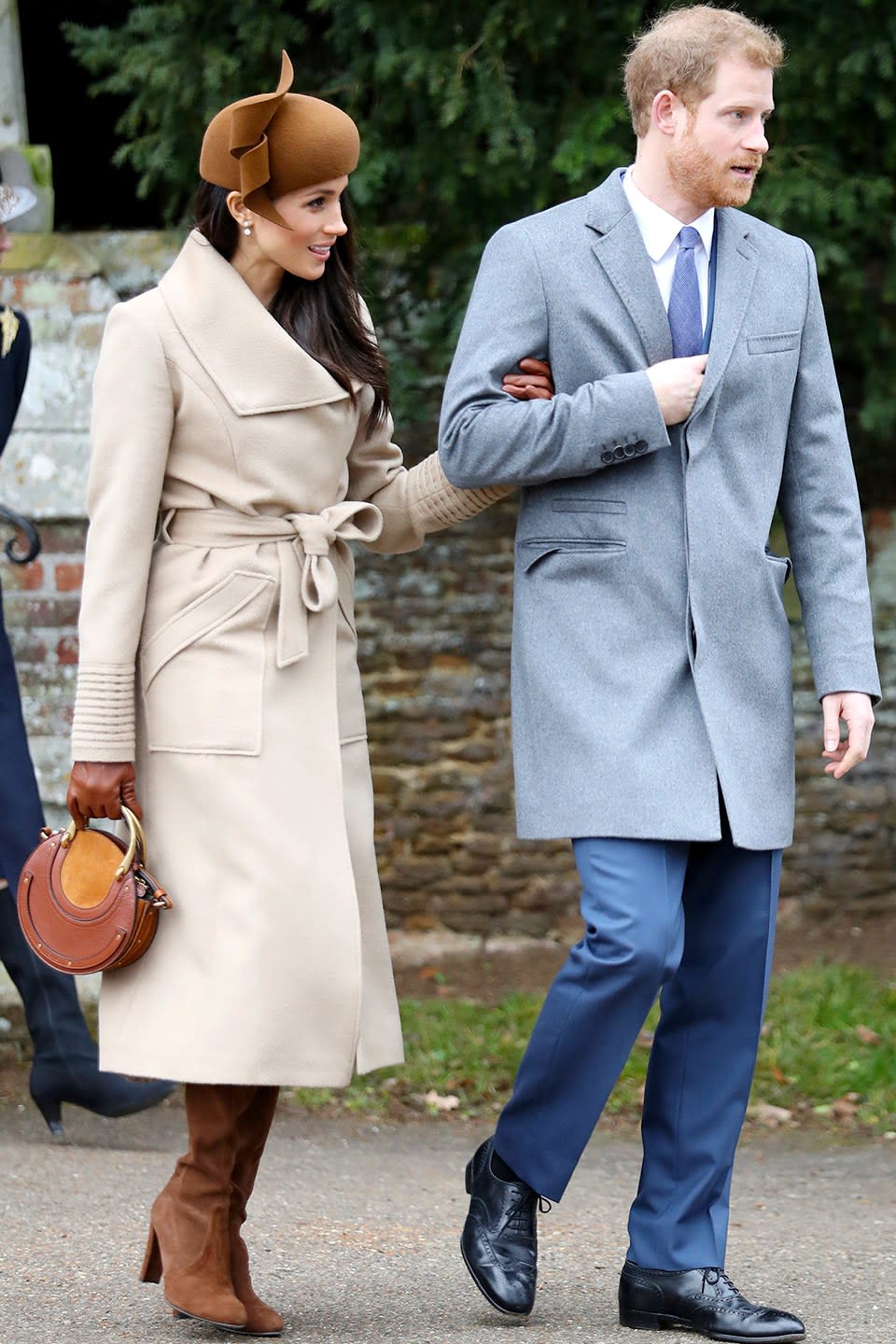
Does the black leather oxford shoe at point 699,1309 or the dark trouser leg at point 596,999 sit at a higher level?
the dark trouser leg at point 596,999

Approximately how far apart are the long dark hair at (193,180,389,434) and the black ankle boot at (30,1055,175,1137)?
6.69 feet

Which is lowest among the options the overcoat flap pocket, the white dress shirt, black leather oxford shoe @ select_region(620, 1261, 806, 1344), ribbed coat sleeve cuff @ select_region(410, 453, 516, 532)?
black leather oxford shoe @ select_region(620, 1261, 806, 1344)

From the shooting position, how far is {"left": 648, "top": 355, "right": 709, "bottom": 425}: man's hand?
2.92 m

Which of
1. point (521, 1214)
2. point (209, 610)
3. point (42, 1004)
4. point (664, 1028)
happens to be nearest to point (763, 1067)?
point (42, 1004)

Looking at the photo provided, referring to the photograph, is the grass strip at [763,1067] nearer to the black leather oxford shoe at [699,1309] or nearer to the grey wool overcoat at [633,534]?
the black leather oxford shoe at [699,1309]

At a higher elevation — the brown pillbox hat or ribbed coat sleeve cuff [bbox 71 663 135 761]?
the brown pillbox hat

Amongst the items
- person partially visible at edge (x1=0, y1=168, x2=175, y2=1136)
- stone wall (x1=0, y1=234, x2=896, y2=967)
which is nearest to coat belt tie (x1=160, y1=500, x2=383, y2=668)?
person partially visible at edge (x1=0, y1=168, x2=175, y2=1136)

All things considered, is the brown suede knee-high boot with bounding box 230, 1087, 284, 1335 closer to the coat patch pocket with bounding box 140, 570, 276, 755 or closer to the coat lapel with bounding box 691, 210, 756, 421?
the coat patch pocket with bounding box 140, 570, 276, 755

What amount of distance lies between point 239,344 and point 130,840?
821 millimetres

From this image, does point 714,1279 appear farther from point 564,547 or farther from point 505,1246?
point 564,547

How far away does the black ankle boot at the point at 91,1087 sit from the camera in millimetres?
4426

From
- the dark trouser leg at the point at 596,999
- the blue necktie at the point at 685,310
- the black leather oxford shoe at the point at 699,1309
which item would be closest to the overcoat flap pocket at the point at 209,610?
the dark trouser leg at the point at 596,999

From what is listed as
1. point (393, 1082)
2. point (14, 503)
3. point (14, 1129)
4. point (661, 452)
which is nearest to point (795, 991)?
point (393, 1082)

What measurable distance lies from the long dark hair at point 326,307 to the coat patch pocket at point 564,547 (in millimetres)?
399
